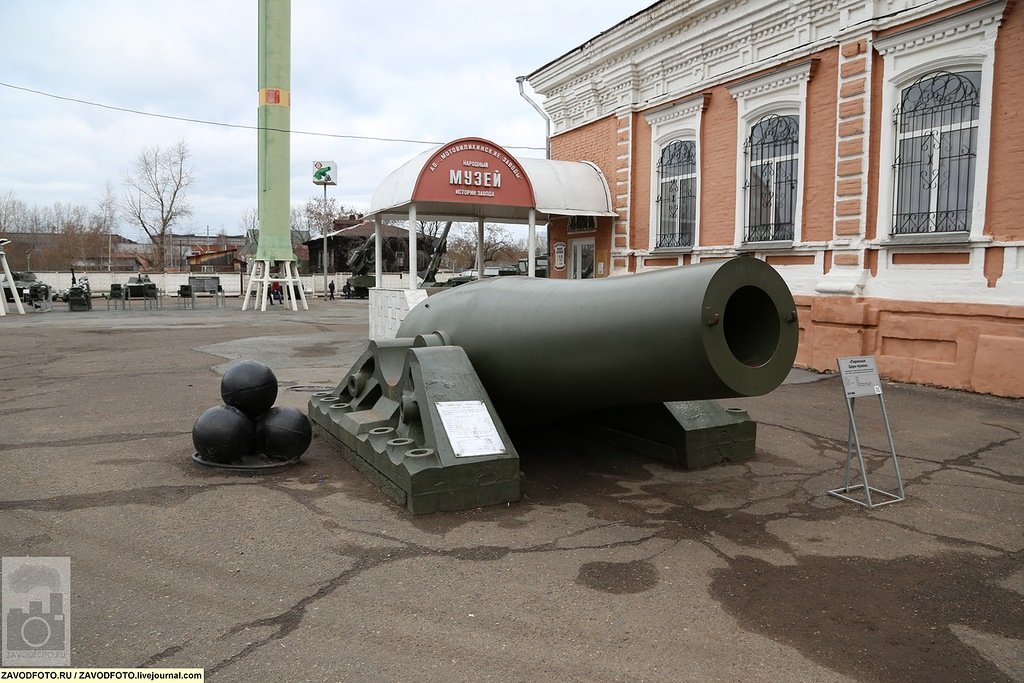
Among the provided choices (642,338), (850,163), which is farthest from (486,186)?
(642,338)

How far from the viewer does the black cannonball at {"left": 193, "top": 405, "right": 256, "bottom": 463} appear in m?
5.30

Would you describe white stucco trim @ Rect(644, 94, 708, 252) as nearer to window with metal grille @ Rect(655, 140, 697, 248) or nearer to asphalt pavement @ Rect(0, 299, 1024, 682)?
window with metal grille @ Rect(655, 140, 697, 248)

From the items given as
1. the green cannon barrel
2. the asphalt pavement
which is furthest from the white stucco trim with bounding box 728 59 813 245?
the green cannon barrel

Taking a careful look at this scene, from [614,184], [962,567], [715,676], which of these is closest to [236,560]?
[715,676]

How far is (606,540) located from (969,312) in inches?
282

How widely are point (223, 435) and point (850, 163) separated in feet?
29.6

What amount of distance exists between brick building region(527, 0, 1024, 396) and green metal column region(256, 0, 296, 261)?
16.1m

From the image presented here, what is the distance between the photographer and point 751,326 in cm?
359

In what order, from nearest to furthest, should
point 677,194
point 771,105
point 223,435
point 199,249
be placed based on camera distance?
point 223,435 → point 771,105 → point 677,194 → point 199,249

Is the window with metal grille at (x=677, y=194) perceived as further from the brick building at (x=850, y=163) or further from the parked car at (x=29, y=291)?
the parked car at (x=29, y=291)

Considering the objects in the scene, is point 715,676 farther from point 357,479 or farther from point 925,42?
point 925,42

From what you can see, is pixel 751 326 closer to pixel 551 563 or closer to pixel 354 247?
pixel 551 563

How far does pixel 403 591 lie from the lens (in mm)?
3336

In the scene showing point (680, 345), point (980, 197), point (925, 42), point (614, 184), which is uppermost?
point (925, 42)
